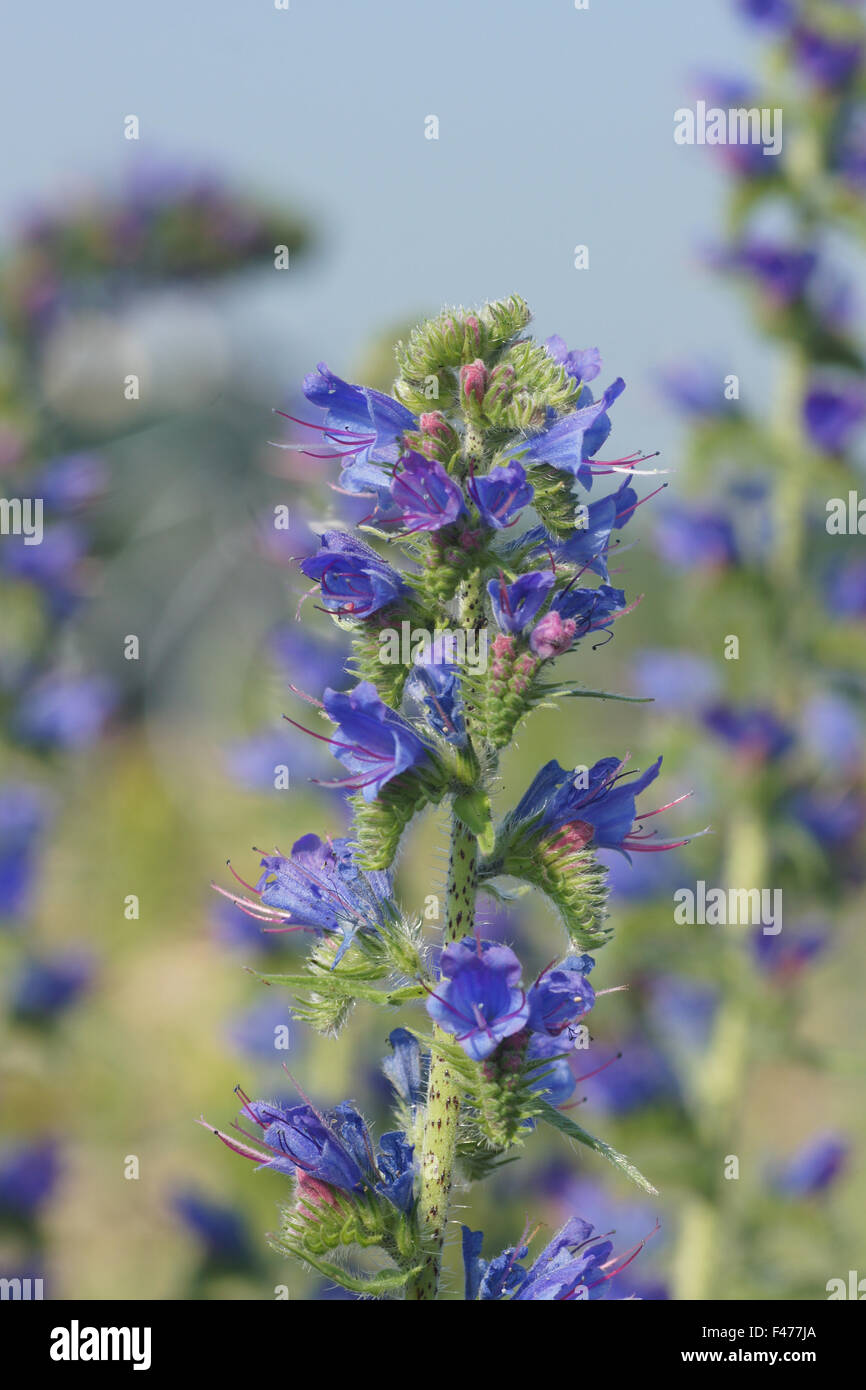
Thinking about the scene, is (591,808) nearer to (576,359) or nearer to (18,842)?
(576,359)

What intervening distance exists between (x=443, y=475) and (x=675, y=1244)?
4.64 meters

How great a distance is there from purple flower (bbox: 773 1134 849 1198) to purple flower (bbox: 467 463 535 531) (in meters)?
4.20

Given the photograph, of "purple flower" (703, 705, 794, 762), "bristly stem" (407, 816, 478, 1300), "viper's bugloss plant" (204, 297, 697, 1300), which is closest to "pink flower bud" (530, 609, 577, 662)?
"viper's bugloss plant" (204, 297, 697, 1300)

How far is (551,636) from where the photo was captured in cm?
189

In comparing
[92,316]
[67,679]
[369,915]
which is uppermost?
[92,316]

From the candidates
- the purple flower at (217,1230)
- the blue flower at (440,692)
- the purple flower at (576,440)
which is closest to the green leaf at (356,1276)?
the blue flower at (440,692)

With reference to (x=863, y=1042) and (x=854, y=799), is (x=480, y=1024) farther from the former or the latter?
(x=863, y=1042)

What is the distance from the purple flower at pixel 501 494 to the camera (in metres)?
1.88

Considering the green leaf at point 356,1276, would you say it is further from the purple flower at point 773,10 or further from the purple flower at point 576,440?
the purple flower at point 773,10

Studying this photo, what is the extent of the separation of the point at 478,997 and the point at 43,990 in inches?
181

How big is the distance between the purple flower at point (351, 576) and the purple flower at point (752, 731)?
369 cm

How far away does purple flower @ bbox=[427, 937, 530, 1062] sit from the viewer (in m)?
1.82
